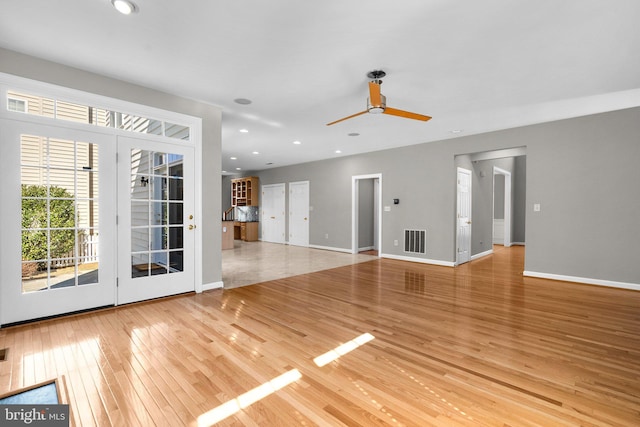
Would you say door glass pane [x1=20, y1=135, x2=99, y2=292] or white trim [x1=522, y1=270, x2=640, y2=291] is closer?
door glass pane [x1=20, y1=135, x2=99, y2=292]

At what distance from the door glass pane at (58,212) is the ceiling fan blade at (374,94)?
3.06 metres

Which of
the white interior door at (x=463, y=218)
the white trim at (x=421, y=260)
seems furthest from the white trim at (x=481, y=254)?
the white trim at (x=421, y=260)

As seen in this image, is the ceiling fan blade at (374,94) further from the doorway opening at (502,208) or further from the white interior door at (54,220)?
the doorway opening at (502,208)

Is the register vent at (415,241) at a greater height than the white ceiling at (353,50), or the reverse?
the white ceiling at (353,50)

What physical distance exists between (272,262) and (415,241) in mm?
3200

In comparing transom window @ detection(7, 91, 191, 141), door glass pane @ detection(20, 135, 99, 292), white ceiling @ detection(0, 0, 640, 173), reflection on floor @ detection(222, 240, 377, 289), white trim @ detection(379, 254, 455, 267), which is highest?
white ceiling @ detection(0, 0, 640, 173)

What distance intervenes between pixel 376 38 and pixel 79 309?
158 inches

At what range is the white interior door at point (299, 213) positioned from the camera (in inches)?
364

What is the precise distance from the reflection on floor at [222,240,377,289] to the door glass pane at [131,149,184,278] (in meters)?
1.05

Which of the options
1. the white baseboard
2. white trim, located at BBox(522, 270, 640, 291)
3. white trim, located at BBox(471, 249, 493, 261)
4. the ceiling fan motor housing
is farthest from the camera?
white trim, located at BBox(471, 249, 493, 261)

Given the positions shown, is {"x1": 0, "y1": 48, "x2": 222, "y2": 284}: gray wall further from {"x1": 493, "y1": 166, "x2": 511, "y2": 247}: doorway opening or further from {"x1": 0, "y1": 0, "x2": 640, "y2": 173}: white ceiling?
{"x1": 493, "y1": 166, "x2": 511, "y2": 247}: doorway opening

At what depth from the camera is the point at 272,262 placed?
666 cm

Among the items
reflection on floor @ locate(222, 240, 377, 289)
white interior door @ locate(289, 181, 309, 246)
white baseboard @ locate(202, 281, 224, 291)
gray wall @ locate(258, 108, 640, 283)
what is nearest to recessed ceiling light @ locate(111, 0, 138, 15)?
white baseboard @ locate(202, 281, 224, 291)

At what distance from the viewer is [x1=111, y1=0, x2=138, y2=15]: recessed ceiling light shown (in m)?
2.18
